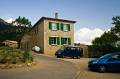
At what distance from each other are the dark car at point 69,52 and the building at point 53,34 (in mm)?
8843

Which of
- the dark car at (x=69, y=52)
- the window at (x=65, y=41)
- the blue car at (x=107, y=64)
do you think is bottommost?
the blue car at (x=107, y=64)

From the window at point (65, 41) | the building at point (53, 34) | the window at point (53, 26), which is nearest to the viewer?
the building at point (53, 34)

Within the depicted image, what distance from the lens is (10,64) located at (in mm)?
20781

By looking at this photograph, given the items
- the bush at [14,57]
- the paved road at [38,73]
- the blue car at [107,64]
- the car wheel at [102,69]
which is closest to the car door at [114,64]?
the blue car at [107,64]

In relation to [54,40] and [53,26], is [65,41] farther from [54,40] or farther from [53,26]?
[53,26]

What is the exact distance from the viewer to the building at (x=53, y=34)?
4434 cm

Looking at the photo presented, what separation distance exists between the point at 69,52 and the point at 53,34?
1039 cm

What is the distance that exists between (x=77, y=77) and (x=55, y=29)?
29.6 m

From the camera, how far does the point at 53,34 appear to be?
1784 inches

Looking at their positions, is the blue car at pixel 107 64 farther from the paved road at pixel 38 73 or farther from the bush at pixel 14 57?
the bush at pixel 14 57

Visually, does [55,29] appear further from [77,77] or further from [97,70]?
[77,77]

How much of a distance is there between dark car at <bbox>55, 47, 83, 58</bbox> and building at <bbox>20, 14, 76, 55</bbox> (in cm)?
884

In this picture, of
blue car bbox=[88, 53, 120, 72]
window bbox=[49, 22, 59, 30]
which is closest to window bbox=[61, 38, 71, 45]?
window bbox=[49, 22, 59, 30]

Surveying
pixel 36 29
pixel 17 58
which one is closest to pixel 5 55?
pixel 17 58
